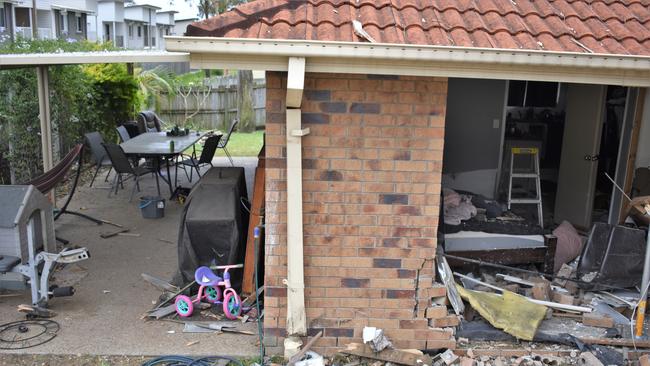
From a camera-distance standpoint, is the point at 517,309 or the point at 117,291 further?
the point at 117,291

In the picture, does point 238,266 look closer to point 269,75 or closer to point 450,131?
point 269,75

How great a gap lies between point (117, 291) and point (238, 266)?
1.36 metres

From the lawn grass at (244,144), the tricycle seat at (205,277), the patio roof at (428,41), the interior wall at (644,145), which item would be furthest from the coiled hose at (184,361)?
the lawn grass at (244,144)

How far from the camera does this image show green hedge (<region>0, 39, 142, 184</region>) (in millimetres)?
8898

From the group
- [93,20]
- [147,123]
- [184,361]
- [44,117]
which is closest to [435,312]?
[184,361]

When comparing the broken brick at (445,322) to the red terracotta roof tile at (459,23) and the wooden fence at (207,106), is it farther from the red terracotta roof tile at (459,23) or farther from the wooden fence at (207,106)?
the wooden fence at (207,106)

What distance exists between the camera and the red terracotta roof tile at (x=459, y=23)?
377cm

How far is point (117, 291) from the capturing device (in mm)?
5527

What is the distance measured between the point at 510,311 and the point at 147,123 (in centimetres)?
989

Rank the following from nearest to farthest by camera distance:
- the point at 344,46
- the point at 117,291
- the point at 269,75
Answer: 1. the point at 344,46
2. the point at 269,75
3. the point at 117,291

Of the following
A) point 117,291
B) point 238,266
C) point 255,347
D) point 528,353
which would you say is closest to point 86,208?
point 117,291

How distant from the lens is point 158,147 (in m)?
9.06

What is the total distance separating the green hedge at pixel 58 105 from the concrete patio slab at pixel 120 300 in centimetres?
152

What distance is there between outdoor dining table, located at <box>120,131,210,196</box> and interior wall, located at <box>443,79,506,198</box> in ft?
13.0
